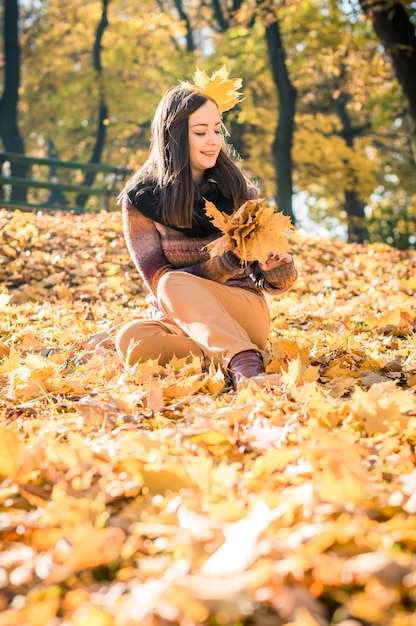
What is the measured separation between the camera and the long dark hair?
3277mm

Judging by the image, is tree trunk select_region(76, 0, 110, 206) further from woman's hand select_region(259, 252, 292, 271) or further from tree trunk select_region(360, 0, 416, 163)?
woman's hand select_region(259, 252, 292, 271)

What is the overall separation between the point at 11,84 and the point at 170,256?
13.3 m

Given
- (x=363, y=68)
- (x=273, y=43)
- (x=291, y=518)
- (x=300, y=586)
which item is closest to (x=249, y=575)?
(x=300, y=586)

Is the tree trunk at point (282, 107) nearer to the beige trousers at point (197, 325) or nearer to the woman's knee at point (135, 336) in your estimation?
the beige trousers at point (197, 325)

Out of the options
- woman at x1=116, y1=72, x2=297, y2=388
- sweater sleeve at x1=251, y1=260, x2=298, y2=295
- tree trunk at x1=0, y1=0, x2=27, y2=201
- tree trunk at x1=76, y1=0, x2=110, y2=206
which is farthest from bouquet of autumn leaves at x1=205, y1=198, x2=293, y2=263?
tree trunk at x1=76, y1=0, x2=110, y2=206

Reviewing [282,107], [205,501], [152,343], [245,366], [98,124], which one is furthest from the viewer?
[98,124]

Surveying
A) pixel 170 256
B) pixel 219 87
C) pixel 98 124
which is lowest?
pixel 170 256

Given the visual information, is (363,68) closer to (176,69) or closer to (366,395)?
(176,69)

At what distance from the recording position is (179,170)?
332 cm

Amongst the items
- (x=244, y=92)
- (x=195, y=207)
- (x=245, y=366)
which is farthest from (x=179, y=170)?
(x=244, y=92)

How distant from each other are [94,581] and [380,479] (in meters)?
0.68

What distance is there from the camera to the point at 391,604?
107 centimetres

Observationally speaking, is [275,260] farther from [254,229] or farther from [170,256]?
[170,256]

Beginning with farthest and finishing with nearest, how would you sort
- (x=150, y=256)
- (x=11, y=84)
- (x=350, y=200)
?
(x=350, y=200)
(x=11, y=84)
(x=150, y=256)
